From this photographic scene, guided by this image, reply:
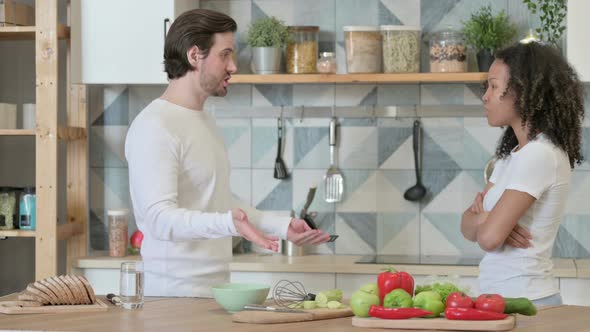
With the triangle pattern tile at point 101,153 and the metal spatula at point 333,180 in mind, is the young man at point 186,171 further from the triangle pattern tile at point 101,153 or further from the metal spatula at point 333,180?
the triangle pattern tile at point 101,153

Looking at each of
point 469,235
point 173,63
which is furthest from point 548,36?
point 173,63

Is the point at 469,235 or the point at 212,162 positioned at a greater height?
the point at 212,162

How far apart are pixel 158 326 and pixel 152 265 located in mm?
609

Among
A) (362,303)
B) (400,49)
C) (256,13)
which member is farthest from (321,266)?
(362,303)

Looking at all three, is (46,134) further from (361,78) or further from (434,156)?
(434,156)

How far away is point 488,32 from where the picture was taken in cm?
372

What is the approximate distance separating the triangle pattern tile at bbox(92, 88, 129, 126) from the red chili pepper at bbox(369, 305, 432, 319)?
2.34 meters

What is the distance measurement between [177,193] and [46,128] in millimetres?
1433

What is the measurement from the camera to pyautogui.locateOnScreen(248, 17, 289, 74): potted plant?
12.5 feet

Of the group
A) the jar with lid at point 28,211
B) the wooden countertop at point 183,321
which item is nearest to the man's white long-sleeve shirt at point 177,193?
the wooden countertop at point 183,321

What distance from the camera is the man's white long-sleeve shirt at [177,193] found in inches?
93.6

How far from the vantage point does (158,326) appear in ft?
6.58

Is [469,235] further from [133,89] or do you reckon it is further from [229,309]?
[133,89]

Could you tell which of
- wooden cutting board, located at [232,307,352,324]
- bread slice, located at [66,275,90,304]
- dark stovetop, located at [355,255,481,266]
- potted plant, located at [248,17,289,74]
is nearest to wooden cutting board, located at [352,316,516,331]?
wooden cutting board, located at [232,307,352,324]
